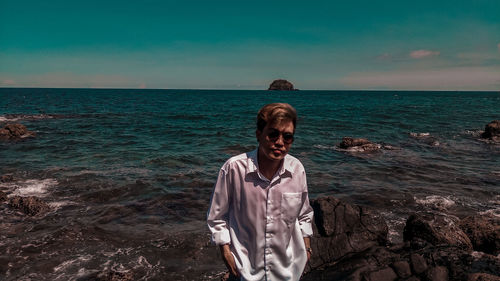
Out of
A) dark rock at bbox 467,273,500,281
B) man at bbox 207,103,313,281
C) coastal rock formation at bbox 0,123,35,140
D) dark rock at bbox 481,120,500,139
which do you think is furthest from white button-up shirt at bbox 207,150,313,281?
dark rock at bbox 481,120,500,139

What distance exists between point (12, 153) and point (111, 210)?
485 inches

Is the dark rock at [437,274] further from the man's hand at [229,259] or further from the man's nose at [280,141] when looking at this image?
the man's nose at [280,141]

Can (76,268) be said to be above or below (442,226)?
below

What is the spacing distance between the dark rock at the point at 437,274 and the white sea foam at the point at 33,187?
39.2ft

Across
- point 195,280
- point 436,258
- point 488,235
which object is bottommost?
point 195,280

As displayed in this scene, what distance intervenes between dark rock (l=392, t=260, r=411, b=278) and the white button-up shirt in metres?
2.67

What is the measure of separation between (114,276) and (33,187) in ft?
25.9

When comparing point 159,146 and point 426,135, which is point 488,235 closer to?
point 159,146

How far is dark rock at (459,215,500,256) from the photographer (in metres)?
6.16

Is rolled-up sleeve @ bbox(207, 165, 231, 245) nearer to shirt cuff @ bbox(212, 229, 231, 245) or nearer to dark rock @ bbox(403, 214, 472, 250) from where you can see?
shirt cuff @ bbox(212, 229, 231, 245)

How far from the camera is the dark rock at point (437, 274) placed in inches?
160

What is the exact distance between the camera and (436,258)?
4449 mm

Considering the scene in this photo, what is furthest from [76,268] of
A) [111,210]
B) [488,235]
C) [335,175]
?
[335,175]

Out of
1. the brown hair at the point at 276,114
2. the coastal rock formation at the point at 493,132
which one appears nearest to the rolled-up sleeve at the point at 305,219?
the brown hair at the point at 276,114
